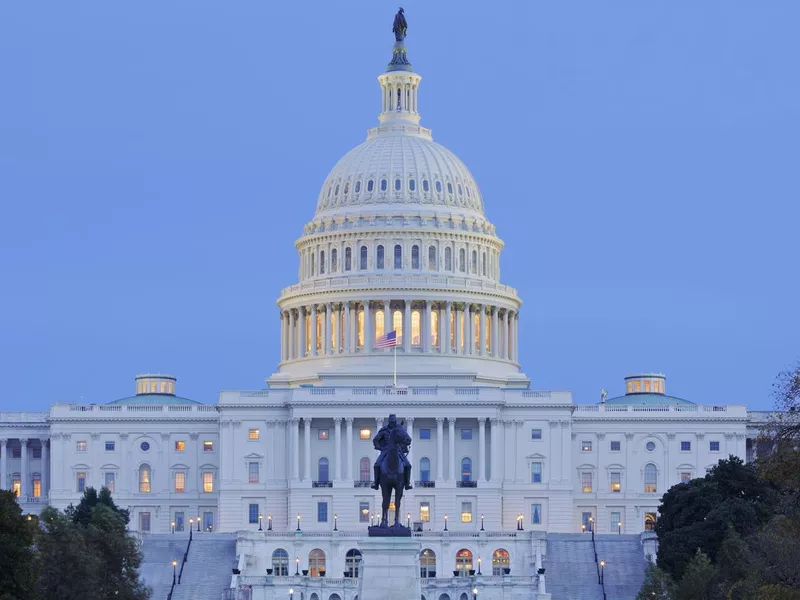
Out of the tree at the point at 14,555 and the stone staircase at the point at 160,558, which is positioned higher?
the stone staircase at the point at 160,558

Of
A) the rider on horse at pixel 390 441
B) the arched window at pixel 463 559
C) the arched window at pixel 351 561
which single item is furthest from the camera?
the arched window at pixel 463 559

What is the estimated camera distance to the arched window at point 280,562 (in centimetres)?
Answer: 18812

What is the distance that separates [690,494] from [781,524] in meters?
79.7

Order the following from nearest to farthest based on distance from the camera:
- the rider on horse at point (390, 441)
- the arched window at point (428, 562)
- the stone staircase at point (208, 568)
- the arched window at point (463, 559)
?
1. the rider on horse at point (390, 441)
2. the stone staircase at point (208, 568)
3. the arched window at point (428, 562)
4. the arched window at point (463, 559)

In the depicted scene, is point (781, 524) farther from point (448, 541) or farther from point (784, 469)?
point (448, 541)

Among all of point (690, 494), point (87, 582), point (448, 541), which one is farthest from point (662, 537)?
point (87, 582)

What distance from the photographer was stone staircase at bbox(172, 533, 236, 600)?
17225 centimetres

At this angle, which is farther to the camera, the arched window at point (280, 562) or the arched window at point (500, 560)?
the arched window at point (280, 562)

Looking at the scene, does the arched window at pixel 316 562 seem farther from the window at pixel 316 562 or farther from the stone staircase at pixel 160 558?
the stone staircase at pixel 160 558

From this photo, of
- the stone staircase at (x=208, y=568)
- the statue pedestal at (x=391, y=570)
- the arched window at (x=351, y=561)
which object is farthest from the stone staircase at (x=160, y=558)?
the statue pedestal at (x=391, y=570)

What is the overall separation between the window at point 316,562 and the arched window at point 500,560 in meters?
12.4

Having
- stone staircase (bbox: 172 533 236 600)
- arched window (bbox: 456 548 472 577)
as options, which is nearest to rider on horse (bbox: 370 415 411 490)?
stone staircase (bbox: 172 533 236 600)

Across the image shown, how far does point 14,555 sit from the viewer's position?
112438 millimetres

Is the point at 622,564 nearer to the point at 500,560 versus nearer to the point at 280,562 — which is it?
the point at 500,560
